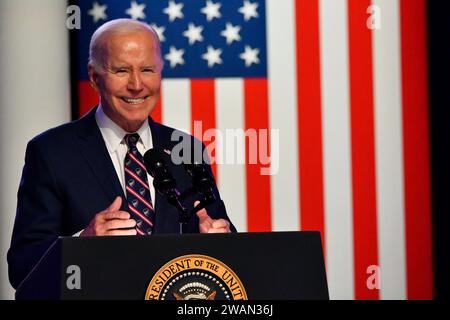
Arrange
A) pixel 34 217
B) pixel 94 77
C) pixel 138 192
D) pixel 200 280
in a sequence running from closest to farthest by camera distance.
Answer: pixel 200 280 < pixel 34 217 < pixel 138 192 < pixel 94 77

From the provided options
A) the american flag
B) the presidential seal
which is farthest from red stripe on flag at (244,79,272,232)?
the presidential seal

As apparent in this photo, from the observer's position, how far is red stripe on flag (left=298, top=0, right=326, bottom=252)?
10.4ft

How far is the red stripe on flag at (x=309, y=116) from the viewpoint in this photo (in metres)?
3.18

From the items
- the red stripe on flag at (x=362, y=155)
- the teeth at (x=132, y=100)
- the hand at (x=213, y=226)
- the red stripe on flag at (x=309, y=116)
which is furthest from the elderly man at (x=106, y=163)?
the red stripe on flag at (x=362, y=155)

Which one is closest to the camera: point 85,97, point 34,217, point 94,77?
point 34,217

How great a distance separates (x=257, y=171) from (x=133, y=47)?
41.5 inches

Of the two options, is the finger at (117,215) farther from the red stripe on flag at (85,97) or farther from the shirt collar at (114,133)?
the red stripe on flag at (85,97)

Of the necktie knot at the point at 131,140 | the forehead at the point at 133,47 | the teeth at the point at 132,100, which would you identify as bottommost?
the necktie knot at the point at 131,140

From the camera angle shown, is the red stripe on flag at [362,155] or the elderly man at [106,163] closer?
the elderly man at [106,163]

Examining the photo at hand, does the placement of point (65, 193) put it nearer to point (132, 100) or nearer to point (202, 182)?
point (132, 100)

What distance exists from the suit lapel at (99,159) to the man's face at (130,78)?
0.31 ft

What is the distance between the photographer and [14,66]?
2.98m

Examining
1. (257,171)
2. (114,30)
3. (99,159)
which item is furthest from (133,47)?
(257,171)

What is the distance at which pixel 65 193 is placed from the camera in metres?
2.09
